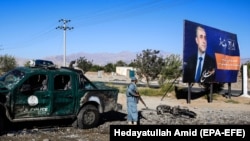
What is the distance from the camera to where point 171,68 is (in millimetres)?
38219

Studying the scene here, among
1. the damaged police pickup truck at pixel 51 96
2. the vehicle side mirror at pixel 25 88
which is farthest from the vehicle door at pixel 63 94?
the vehicle side mirror at pixel 25 88

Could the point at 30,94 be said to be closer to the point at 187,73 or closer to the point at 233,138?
the point at 233,138

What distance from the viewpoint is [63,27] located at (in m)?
55.5

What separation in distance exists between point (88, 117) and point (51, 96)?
150 centimetres

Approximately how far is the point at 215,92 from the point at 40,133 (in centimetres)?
2186

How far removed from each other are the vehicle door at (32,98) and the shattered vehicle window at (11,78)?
235mm

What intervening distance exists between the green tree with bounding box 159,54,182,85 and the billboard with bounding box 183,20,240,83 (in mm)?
9152

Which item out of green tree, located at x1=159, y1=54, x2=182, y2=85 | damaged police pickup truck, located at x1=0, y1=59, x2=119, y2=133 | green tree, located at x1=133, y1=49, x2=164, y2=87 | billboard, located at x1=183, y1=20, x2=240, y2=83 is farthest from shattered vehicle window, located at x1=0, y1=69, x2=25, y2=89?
green tree, located at x1=133, y1=49, x2=164, y2=87

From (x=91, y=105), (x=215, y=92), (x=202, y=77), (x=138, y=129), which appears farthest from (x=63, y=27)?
(x=138, y=129)

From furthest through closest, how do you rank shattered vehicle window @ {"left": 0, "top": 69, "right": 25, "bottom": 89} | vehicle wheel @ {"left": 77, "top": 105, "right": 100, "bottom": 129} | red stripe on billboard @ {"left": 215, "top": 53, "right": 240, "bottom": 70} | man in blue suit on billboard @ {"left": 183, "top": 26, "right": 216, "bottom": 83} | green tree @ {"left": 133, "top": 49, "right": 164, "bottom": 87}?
green tree @ {"left": 133, "top": 49, "right": 164, "bottom": 87} → red stripe on billboard @ {"left": 215, "top": 53, "right": 240, "bottom": 70} → man in blue suit on billboard @ {"left": 183, "top": 26, "right": 216, "bottom": 83} → vehicle wheel @ {"left": 77, "top": 105, "right": 100, "bottom": 129} → shattered vehicle window @ {"left": 0, "top": 69, "right": 25, "bottom": 89}

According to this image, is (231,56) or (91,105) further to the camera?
(231,56)

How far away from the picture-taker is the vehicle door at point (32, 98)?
35.1 ft

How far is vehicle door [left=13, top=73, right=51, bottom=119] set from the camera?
1071 cm

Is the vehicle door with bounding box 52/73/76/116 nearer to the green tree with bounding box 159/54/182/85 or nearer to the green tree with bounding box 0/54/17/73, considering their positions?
the green tree with bounding box 159/54/182/85
